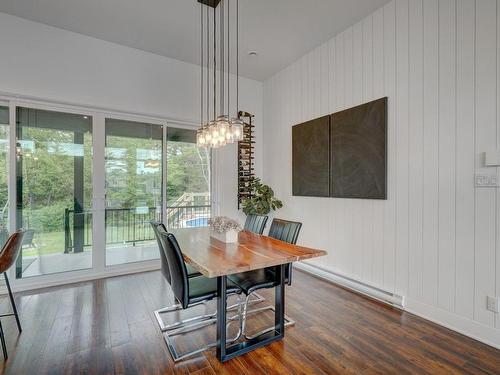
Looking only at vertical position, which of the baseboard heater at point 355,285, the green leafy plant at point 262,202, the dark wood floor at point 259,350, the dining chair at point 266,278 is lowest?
the dark wood floor at point 259,350

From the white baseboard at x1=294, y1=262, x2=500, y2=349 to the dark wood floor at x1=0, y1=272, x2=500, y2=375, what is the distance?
78mm

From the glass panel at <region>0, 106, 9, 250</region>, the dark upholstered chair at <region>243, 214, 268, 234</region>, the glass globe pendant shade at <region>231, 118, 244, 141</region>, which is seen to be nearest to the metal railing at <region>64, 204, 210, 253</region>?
the glass panel at <region>0, 106, 9, 250</region>

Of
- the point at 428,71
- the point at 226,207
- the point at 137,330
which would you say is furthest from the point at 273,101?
the point at 137,330

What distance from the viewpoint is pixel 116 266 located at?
12.5 feet

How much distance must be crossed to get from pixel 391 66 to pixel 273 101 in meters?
2.24

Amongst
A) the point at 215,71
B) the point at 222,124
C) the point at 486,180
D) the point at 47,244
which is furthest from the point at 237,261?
→ the point at 47,244

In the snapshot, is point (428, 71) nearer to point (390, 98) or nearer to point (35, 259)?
point (390, 98)

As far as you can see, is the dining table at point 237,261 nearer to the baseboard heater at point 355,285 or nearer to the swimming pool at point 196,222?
the baseboard heater at point 355,285

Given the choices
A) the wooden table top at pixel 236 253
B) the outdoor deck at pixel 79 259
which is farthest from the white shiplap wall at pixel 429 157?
the outdoor deck at pixel 79 259

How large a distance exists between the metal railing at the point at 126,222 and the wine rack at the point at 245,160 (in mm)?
900

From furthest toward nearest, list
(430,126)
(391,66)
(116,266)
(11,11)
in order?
(116,266)
(11,11)
(391,66)
(430,126)

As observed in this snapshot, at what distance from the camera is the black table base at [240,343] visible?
76.4 inches

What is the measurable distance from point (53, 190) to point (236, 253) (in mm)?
2854

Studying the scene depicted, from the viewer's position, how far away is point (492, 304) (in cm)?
211
